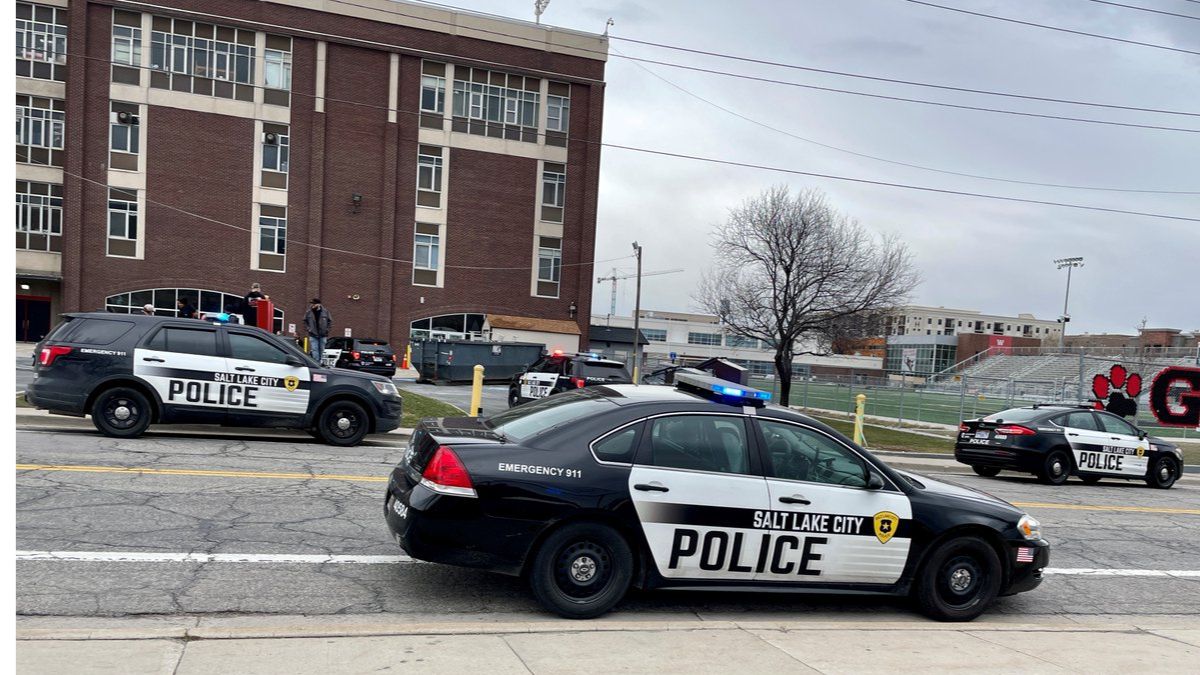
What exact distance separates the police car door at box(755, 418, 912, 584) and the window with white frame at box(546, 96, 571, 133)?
42873mm

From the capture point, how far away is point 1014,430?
→ 617 inches

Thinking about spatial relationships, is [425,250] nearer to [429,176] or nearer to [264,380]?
[429,176]

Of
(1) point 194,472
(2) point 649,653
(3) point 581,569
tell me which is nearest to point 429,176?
(1) point 194,472

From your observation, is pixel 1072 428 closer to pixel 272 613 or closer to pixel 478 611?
pixel 478 611

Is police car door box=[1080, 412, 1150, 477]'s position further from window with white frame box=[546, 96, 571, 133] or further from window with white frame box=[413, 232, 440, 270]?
window with white frame box=[546, 96, 571, 133]

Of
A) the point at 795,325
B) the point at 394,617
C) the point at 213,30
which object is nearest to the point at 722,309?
the point at 795,325

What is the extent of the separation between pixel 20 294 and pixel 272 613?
145ft

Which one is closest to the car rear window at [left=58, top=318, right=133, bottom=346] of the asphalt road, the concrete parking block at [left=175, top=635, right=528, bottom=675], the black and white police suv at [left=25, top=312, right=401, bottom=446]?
the black and white police suv at [left=25, top=312, right=401, bottom=446]

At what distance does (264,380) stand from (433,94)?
3609 cm

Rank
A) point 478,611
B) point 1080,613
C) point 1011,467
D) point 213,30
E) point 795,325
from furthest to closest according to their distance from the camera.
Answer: point 213,30
point 795,325
point 1011,467
point 1080,613
point 478,611

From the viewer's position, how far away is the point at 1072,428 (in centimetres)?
1576

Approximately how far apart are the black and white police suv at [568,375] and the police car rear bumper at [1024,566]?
11797 millimetres

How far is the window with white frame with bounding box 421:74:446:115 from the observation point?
4488 cm

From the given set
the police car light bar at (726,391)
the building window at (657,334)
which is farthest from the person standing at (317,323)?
the building window at (657,334)
